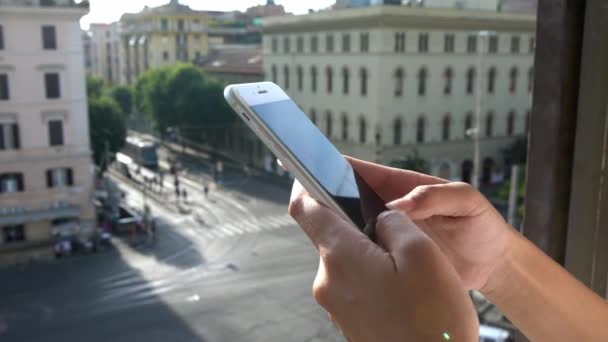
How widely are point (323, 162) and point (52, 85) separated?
1308cm

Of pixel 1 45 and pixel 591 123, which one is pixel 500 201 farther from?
pixel 591 123

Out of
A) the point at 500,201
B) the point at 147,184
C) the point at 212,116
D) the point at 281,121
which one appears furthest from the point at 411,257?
the point at 212,116

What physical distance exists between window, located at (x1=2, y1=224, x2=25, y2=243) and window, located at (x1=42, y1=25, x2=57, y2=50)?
145 inches

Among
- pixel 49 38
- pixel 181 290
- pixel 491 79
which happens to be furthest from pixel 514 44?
pixel 49 38

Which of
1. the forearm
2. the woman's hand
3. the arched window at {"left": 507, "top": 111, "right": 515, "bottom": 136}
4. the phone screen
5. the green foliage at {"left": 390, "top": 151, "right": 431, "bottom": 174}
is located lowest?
the green foliage at {"left": 390, "top": 151, "right": 431, "bottom": 174}

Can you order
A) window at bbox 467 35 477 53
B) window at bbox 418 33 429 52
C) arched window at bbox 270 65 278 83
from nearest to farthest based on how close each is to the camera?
window at bbox 418 33 429 52
window at bbox 467 35 477 53
arched window at bbox 270 65 278 83

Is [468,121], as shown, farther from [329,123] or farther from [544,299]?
[544,299]

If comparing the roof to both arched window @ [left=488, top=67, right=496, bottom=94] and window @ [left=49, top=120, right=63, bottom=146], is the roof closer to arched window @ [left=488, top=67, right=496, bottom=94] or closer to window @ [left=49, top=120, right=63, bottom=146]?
arched window @ [left=488, top=67, right=496, bottom=94]

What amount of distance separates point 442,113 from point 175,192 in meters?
8.24

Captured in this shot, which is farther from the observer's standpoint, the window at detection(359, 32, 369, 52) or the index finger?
the window at detection(359, 32, 369, 52)

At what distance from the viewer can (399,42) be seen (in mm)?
16922

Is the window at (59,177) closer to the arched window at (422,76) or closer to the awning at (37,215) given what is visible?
the awning at (37,215)

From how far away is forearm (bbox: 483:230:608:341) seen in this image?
1.04 meters

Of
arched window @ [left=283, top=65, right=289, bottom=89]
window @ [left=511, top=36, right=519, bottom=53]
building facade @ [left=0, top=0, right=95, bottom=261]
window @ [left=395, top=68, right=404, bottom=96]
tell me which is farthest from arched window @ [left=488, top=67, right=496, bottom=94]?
building facade @ [left=0, top=0, right=95, bottom=261]
